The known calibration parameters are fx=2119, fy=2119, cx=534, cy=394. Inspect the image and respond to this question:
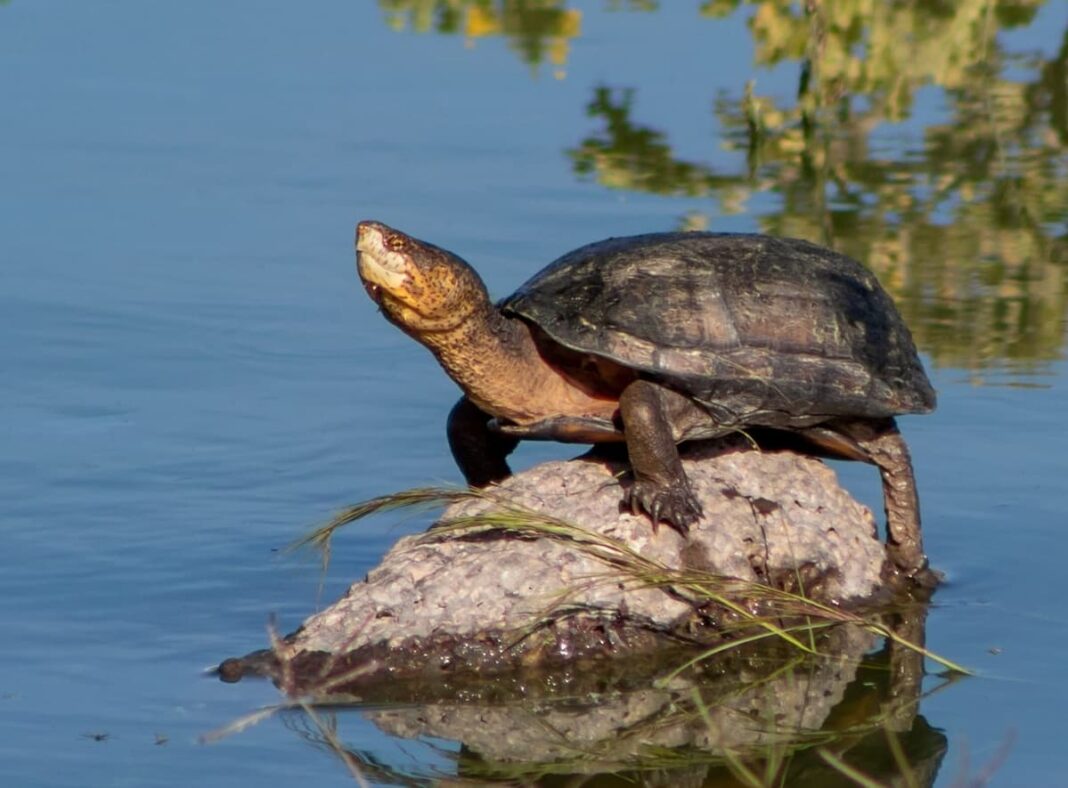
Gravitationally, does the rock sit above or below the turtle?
below

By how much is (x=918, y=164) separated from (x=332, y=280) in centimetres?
389

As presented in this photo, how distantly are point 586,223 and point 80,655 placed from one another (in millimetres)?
4844

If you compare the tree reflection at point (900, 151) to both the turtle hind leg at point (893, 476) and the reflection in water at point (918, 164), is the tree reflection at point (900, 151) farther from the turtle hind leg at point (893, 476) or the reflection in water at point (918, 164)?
the turtle hind leg at point (893, 476)

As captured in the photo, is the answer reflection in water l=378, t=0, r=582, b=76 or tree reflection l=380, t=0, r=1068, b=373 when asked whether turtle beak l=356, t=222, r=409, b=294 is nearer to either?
tree reflection l=380, t=0, r=1068, b=373

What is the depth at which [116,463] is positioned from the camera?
26.9 ft

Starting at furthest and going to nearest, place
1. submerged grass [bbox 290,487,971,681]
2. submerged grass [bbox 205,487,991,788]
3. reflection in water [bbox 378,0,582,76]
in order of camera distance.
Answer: reflection in water [bbox 378,0,582,76] → submerged grass [bbox 290,487,971,681] → submerged grass [bbox 205,487,991,788]

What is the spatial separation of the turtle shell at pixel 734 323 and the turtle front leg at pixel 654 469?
0.15m

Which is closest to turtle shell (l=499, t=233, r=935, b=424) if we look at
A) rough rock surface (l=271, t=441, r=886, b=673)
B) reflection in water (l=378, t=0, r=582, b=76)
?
rough rock surface (l=271, t=441, r=886, b=673)

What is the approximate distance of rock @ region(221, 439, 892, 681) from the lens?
620cm

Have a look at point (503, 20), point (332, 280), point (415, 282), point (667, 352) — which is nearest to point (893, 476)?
point (667, 352)

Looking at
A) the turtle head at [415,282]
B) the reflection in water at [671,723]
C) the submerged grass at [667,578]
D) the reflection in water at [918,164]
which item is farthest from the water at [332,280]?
the turtle head at [415,282]

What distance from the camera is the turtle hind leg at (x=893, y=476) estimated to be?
7199mm

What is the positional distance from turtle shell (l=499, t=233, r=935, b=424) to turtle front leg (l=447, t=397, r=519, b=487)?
1.38 feet

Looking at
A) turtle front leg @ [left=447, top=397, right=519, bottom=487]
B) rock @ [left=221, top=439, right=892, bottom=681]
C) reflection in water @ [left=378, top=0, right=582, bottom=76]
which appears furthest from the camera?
reflection in water @ [left=378, top=0, right=582, bottom=76]
